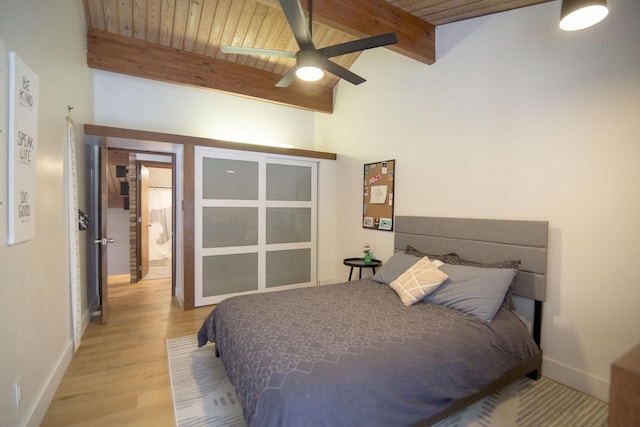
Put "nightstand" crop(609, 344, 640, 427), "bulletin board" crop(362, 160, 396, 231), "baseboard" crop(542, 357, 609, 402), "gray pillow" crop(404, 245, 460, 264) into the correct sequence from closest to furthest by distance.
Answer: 1. "nightstand" crop(609, 344, 640, 427)
2. "baseboard" crop(542, 357, 609, 402)
3. "gray pillow" crop(404, 245, 460, 264)
4. "bulletin board" crop(362, 160, 396, 231)

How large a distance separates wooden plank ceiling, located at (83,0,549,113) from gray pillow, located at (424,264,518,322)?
2.12 m

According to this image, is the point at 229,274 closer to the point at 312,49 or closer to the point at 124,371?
the point at 124,371

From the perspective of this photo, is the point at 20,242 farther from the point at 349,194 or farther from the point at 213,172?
the point at 349,194

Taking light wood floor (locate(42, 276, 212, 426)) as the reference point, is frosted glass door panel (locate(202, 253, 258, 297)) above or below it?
above

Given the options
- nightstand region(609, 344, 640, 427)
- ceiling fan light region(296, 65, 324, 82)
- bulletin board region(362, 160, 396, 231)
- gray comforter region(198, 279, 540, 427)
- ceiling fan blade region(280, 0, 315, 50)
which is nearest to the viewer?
nightstand region(609, 344, 640, 427)

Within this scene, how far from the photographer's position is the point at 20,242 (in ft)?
4.94

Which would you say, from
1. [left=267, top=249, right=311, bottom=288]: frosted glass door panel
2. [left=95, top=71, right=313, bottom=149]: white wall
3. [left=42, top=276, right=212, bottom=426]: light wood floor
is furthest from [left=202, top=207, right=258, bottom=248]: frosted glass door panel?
[left=95, top=71, right=313, bottom=149]: white wall

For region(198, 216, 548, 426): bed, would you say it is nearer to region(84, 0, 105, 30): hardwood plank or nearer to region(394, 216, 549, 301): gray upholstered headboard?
region(394, 216, 549, 301): gray upholstered headboard

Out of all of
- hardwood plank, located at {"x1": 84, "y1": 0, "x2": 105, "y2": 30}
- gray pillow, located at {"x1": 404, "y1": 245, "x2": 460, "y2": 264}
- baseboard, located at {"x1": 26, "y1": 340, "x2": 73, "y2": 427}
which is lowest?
baseboard, located at {"x1": 26, "y1": 340, "x2": 73, "y2": 427}

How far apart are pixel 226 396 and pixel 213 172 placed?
260 centimetres

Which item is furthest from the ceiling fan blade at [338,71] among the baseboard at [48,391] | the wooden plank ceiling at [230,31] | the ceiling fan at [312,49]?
the baseboard at [48,391]

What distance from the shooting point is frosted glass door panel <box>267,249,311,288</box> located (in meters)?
4.21

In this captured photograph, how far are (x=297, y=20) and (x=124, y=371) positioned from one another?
283 centimetres

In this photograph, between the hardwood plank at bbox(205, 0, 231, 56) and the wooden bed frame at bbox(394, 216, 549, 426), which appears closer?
the wooden bed frame at bbox(394, 216, 549, 426)
